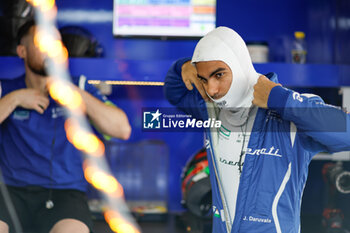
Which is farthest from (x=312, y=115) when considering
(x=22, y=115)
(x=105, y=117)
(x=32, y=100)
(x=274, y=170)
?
(x=22, y=115)

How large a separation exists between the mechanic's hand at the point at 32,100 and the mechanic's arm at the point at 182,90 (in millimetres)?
556

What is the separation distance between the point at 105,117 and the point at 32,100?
0.96 feet

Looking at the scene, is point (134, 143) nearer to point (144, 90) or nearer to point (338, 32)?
point (144, 90)

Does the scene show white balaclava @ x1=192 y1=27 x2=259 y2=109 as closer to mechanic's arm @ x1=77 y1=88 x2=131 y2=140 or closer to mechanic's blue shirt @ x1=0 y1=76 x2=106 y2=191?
mechanic's arm @ x1=77 y1=88 x2=131 y2=140

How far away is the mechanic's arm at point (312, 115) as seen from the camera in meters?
0.93

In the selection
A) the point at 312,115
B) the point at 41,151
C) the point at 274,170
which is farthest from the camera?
the point at 41,151

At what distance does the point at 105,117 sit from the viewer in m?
1.54

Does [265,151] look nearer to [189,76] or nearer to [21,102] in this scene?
[189,76]

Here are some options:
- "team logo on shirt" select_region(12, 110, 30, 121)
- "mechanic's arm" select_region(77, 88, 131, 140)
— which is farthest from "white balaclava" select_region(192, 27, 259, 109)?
"team logo on shirt" select_region(12, 110, 30, 121)

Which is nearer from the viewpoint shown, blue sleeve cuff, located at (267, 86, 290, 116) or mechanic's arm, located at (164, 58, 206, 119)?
blue sleeve cuff, located at (267, 86, 290, 116)

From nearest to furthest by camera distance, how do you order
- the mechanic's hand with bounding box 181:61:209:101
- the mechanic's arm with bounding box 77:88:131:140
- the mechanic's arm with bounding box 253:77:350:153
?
the mechanic's arm with bounding box 253:77:350:153 → the mechanic's hand with bounding box 181:61:209:101 → the mechanic's arm with bounding box 77:88:131:140

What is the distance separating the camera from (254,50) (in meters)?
2.28

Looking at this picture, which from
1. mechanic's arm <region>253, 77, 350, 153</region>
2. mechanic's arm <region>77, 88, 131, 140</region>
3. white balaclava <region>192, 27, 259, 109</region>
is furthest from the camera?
mechanic's arm <region>77, 88, 131, 140</region>

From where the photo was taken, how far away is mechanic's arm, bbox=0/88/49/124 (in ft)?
5.17
